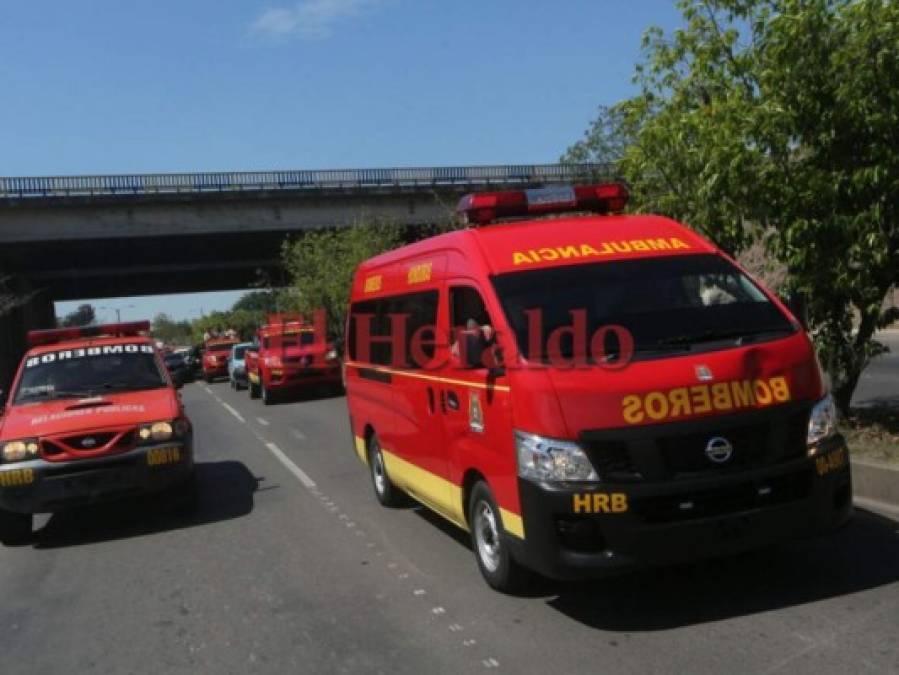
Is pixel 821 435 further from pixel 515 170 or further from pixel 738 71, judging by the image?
pixel 515 170

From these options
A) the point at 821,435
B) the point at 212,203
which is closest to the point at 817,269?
the point at 821,435

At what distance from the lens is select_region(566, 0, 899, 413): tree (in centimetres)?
790

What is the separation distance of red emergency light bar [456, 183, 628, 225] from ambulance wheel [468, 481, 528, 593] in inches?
88.4

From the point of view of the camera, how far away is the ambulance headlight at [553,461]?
494cm

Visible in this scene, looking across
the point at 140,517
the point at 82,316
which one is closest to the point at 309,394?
the point at 140,517

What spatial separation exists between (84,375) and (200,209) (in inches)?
1310

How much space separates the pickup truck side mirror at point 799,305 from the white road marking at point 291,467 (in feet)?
17.6

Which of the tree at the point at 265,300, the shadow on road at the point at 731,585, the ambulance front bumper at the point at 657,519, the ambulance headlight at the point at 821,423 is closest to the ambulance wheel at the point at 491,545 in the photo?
the shadow on road at the point at 731,585

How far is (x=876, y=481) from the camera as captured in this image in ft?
24.0

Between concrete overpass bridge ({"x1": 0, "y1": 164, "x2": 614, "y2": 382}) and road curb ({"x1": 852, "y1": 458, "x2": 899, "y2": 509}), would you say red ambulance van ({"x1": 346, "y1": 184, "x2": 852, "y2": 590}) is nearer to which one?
road curb ({"x1": 852, "y1": 458, "x2": 899, "y2": 509})

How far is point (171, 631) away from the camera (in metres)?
5.66

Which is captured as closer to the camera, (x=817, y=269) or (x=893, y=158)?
(x=893, y=158)

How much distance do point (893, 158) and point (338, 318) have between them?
1220 inches

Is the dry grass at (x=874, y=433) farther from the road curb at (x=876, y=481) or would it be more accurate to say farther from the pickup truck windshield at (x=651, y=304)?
the pickup truck windshield at (x=651, y=304)
